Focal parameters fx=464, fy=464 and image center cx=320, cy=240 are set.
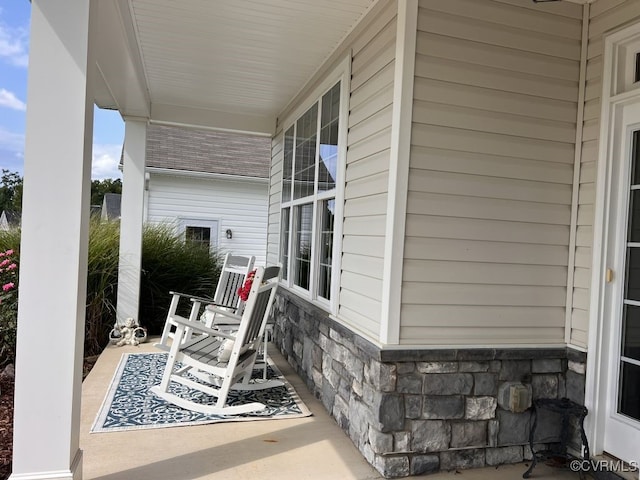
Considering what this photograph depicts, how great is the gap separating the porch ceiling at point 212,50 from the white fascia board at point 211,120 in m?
0.03

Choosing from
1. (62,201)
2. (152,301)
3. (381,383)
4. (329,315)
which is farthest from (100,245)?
(381,383)

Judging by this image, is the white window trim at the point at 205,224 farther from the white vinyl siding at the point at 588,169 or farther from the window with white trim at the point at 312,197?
the white vinyl siding at the point at 588,169

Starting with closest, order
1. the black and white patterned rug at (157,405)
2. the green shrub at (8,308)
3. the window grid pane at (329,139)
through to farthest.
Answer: the black and white patterned rug at (157,405) < the window grid pane at (329,139) < the green shrub at (8,308)

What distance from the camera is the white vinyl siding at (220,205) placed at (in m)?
10.8

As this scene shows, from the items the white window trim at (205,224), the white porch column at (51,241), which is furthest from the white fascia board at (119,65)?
the white window trim at (205,224)

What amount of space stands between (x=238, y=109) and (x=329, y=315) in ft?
11.5

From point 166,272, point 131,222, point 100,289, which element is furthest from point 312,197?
point 166,272

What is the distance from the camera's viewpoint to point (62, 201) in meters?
2.08

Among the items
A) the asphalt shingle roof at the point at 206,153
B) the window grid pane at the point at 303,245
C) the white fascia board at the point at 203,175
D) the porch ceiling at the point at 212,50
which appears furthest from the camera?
the asphalt shingle roof at the point at 206,153

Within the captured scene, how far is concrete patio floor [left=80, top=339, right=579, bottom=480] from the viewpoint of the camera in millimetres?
2535

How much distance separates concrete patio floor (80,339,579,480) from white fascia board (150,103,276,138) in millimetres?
3867

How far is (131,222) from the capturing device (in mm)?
5805

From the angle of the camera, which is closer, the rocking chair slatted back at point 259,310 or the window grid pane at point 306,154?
the rocking chair slatted back at point 259,310

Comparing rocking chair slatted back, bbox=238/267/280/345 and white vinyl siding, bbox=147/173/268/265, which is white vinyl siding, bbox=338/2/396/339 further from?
white vinyl siding, bbox=147/173/268/265
